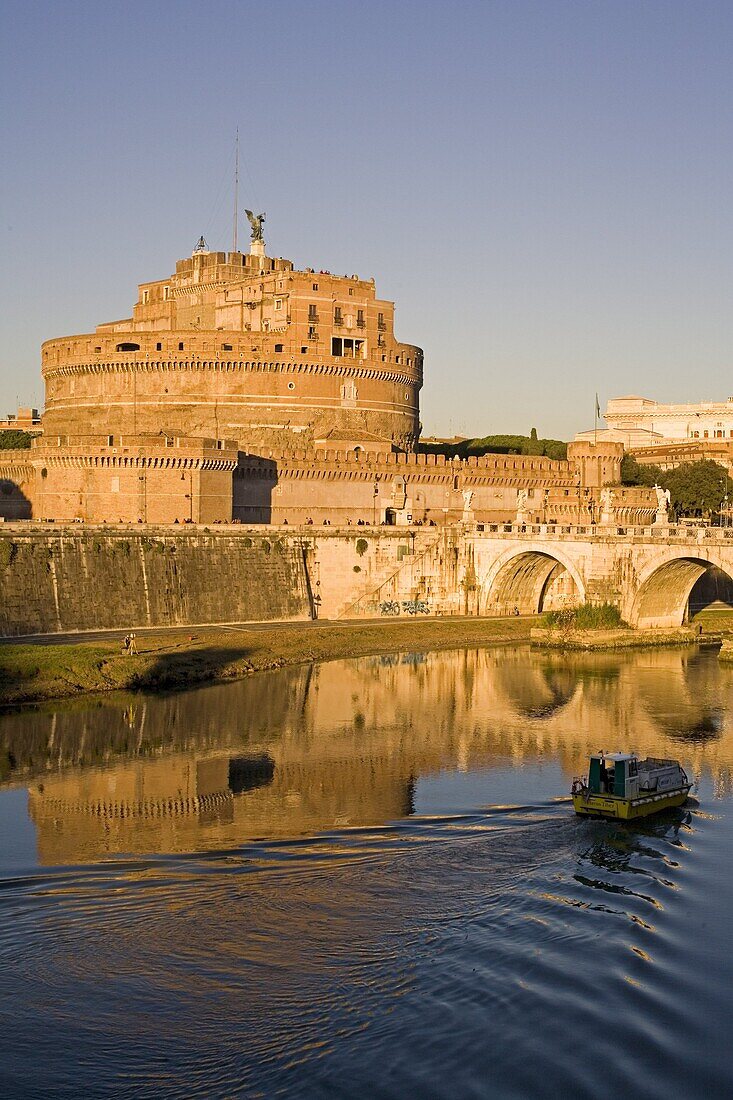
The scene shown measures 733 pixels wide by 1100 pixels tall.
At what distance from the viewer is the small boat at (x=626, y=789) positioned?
33.1 metres

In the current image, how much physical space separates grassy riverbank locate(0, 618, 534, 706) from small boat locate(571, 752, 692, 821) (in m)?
20.8

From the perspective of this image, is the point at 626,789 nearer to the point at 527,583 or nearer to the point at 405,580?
the point at 405,580

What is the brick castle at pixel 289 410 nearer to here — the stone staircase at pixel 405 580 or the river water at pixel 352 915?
the stone staircase at pixel 405 580

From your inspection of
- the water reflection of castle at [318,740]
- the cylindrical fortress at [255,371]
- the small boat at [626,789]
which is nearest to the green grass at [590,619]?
the water reflection of castle at [318,740]

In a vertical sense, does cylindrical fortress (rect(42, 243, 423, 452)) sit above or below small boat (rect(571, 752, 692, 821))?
above

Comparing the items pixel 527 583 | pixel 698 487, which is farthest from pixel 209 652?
pixel 698 487

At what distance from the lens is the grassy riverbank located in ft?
158

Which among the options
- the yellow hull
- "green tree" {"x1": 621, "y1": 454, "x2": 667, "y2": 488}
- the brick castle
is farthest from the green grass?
"green tree" {"x1": 621, "y1": 454, "x2": 667, "y2": 488}

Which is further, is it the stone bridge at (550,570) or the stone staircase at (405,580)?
the stone staircase at (405,580)

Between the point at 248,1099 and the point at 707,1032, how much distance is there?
731 cm

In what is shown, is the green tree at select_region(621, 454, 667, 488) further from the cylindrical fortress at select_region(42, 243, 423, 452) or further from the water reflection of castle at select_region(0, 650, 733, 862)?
the water reflection of castle at select_region(0, 650, 733, 862)

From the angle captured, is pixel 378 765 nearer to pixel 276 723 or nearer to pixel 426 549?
pixel 276 723

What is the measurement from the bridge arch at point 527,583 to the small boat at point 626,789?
37.9 m

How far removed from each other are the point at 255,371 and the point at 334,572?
2466cm
